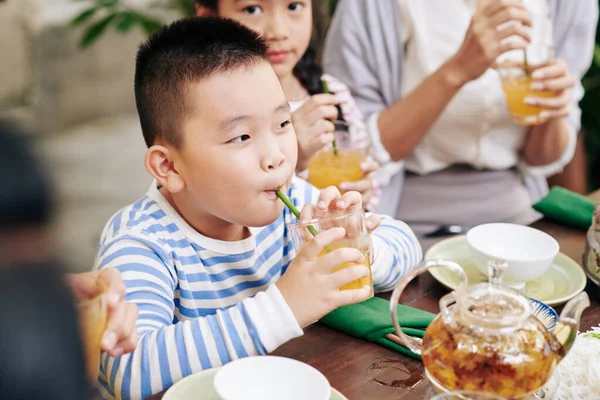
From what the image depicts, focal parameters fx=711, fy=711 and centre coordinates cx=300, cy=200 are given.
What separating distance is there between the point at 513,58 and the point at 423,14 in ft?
1.05

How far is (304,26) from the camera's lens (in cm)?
196

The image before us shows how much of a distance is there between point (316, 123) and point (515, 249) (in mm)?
592

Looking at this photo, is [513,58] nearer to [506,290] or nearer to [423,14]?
[423,14]

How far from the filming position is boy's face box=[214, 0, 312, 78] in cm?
189

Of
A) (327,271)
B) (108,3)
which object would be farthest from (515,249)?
(108,3)

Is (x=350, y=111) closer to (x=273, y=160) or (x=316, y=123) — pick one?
(x=316, y=123)

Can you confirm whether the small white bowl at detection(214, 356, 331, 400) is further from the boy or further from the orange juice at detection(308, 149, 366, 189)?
the orange juice at detection(308, 149, 366, 189)

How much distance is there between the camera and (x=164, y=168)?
4.58 ft

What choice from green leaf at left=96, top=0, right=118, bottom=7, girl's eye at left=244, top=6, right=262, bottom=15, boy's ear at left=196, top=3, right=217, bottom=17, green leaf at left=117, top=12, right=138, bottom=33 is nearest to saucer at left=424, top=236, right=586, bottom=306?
girl's eye at left=244, top=6, right=262, bottom=15

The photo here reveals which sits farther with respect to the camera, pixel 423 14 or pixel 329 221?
pixel 423 14

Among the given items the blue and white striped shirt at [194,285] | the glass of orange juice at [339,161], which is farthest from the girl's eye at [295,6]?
the blue and white striped shirt at [194,285]

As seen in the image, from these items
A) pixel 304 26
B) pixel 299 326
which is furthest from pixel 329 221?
pixel 304 26

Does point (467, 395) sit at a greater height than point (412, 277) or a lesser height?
lesser

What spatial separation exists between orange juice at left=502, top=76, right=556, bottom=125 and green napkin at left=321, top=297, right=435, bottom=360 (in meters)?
1.02
